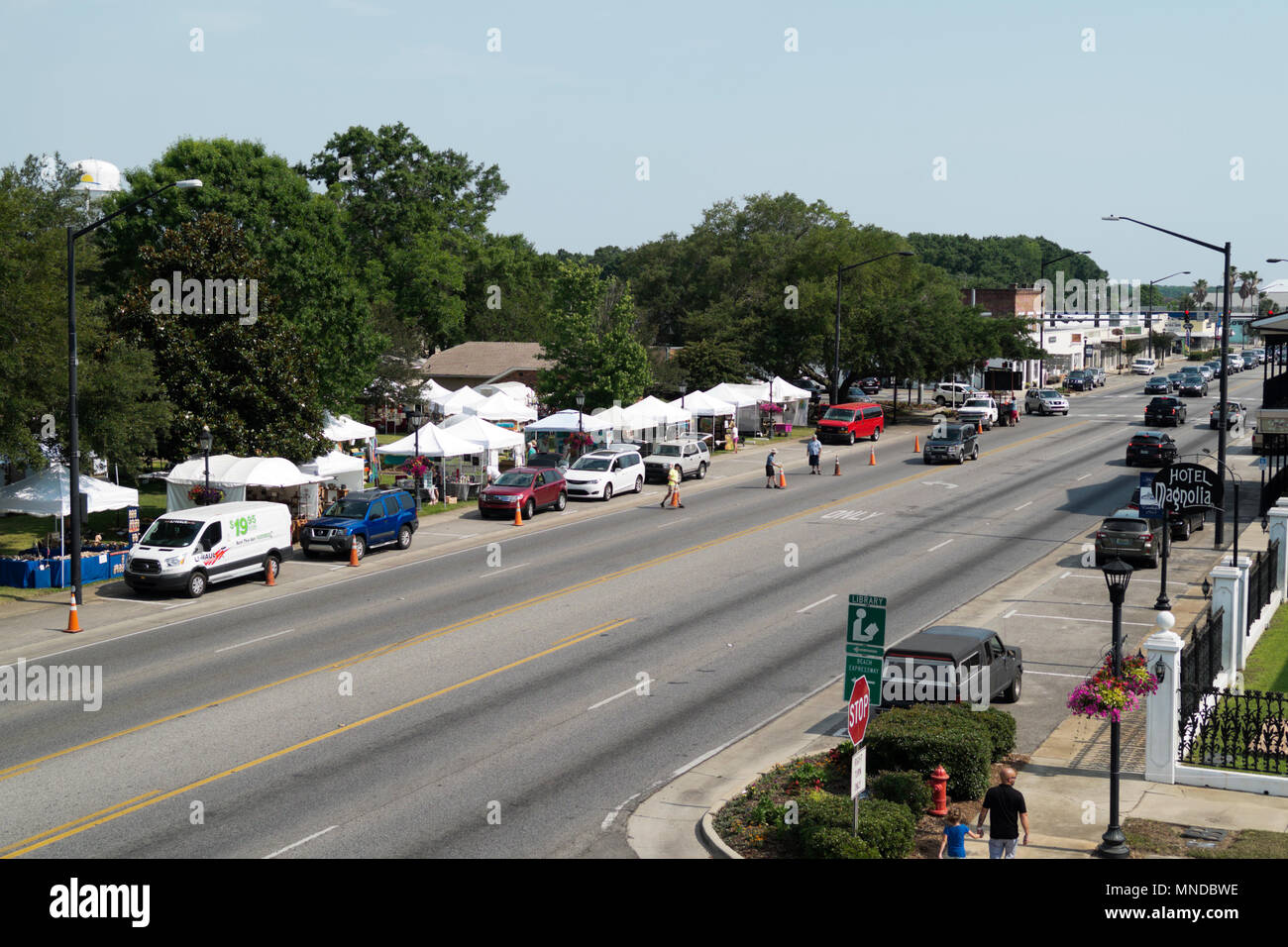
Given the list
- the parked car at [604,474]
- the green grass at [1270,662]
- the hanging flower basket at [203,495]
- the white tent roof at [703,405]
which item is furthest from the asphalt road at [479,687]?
the white tent roof at [703,405]

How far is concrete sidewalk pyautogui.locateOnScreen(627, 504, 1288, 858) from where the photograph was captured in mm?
14367

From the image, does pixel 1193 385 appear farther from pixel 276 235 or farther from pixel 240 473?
pixel 240 473

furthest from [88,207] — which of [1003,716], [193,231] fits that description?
[1003,716]

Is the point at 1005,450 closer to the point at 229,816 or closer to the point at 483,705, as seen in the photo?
the point at 483,705

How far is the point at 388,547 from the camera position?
34.8 m

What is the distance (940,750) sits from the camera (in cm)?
1580

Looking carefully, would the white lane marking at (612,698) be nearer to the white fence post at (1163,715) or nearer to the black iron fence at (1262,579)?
the white fence post at (1163,715)

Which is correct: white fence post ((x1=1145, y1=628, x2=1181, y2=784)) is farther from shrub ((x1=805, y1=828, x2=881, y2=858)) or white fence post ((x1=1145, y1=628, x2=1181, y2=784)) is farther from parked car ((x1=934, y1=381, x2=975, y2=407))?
parked car ((x1=934, y1=381, x2=975, y2=407))

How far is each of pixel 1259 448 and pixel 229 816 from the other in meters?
42.0

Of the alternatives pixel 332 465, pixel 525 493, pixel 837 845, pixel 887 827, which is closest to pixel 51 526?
pixel 332 465

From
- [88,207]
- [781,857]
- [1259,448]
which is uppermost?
[88,207]

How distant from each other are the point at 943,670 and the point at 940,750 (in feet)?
9.42

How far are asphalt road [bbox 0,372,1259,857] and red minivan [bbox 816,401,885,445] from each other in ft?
67.6

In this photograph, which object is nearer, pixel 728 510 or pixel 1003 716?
pixel 1003 716
